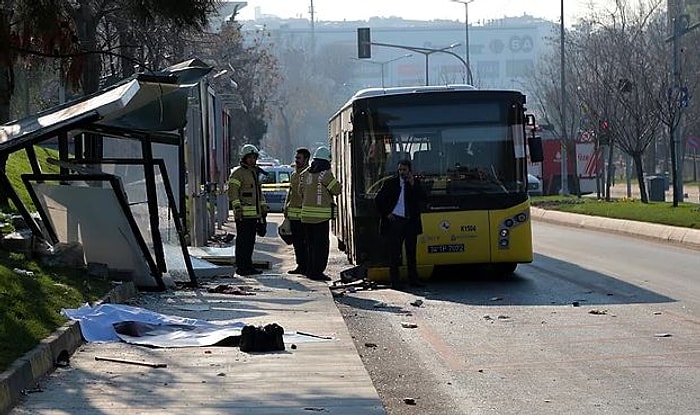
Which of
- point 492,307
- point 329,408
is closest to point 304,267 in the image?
point 492,307

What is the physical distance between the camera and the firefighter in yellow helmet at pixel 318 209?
62.1 feet

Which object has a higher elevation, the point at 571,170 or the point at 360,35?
the point at 360,35

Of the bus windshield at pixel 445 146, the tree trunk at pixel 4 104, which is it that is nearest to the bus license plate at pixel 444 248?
the bus windshield at pixel 445 146

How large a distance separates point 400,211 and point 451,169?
1.43m

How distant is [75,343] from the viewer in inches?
440

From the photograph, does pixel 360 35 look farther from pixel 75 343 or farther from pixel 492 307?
pixel 75 343

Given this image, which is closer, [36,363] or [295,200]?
[36,363]

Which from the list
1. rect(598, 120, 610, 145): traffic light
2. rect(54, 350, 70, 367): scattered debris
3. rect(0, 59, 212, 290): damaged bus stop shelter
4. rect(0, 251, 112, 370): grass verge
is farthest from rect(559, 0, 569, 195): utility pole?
rect(54, 350, 70, 367): scattered debris

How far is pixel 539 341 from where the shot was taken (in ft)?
40.6

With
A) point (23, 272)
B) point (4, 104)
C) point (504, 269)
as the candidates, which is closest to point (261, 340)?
point (23, 272)

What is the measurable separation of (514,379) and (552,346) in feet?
6.14

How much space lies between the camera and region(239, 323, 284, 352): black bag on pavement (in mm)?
11164

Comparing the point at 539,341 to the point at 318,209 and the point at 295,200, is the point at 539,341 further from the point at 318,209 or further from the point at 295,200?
the point at 295,200

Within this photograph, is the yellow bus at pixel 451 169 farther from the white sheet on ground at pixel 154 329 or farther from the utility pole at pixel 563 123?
the utility pole at pixel 563 123
